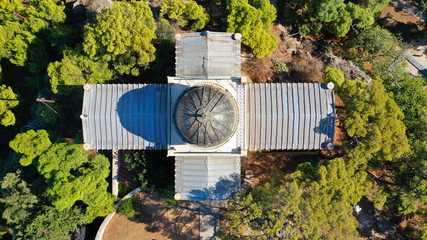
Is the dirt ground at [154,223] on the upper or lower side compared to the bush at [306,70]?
lower

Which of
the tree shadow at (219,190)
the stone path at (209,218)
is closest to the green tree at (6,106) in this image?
the tree shadow at (219,190)

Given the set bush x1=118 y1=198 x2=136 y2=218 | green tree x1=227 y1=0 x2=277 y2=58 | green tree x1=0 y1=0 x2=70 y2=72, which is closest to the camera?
green tree x1=227 y1=0 x2=277 y2=58

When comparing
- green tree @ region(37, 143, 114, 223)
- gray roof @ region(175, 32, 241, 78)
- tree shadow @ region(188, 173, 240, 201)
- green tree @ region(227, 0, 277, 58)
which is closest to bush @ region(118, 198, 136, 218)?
green tree @ region(37, 143, 114, 223)

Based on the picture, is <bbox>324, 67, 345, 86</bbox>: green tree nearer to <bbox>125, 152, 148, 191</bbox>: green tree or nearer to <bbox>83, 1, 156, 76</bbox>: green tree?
<bbox>83, 1, 156, 76</bbox>: green tree

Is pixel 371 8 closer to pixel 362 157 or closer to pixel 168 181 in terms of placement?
pixel 362 157

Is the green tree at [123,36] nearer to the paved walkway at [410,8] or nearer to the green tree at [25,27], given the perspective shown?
the green tree at [25,27]

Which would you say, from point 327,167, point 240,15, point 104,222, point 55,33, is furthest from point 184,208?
point 55,33
